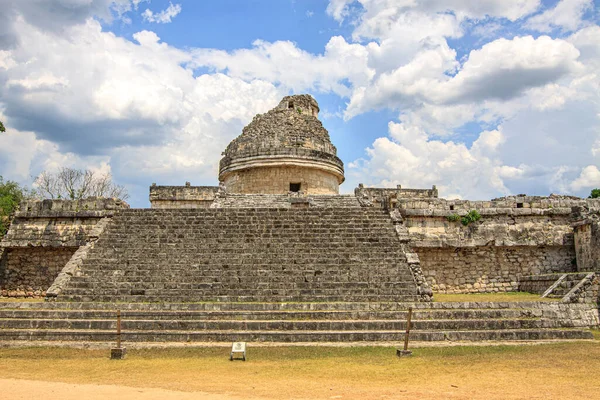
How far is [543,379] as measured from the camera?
7039 millimetres

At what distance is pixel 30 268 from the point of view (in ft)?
51.3

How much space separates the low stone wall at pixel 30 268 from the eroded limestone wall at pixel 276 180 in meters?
9.26

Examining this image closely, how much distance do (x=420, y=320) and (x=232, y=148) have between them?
1579cm

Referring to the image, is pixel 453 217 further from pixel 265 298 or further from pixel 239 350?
pixel 239 350

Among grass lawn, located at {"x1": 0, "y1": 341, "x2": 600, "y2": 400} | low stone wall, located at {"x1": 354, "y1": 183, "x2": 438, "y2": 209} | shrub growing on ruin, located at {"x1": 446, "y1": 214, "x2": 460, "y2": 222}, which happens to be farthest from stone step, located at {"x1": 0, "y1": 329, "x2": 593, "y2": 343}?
low stone wall, located at {"x1": 354, "y1": 183, "x2": 438, "y2": 209}

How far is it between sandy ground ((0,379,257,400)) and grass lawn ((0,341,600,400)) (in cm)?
28

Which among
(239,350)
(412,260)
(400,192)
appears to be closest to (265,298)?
(239,350)

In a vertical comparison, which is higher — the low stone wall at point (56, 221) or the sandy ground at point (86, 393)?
the low stone wall at point (56, 221)

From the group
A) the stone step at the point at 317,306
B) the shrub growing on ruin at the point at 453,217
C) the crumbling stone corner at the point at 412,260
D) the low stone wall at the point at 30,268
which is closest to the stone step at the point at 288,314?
the stone step at the point at 317,306

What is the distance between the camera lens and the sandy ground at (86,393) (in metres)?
5.94

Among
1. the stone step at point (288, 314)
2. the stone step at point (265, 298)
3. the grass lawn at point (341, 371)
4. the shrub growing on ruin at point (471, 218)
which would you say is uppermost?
the shrub growing on ruin at point (471, 218)

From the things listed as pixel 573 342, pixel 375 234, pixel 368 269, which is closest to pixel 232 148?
pixel 375 234

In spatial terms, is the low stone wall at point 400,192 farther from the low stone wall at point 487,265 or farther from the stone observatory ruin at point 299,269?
the low stone wall at point 487,265

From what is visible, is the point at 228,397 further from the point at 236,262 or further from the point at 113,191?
the point at 113,191
